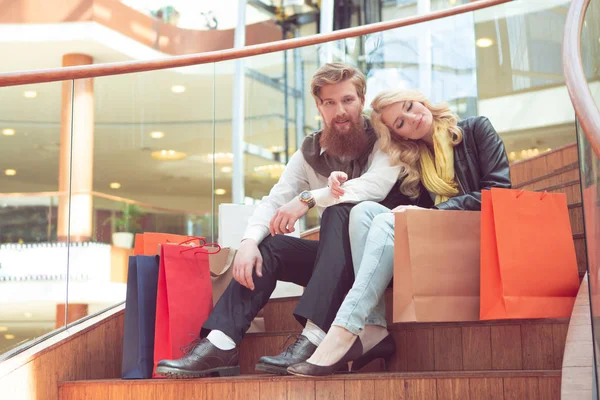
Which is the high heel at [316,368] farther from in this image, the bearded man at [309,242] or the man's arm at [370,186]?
the man's arm at [370,186]

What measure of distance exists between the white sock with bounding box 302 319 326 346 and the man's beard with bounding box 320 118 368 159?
0.62 meters

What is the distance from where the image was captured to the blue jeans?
5.74ft

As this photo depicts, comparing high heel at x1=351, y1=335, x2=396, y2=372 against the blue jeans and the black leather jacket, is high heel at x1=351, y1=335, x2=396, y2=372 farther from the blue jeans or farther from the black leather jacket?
the black leather jacket

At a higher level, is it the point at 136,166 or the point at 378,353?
the point at 136,166

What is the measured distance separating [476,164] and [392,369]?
615mm

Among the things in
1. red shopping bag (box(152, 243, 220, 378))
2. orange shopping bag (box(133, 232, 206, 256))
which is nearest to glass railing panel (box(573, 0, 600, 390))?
red shopping bag (box(152, 243, 220, 378))

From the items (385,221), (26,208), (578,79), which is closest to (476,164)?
(385,221)

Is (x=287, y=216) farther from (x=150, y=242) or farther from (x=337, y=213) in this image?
(x=150, y=242)

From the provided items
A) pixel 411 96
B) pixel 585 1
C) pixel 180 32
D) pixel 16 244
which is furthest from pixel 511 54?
pixel 180 32

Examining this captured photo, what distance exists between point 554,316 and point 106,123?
144 inches

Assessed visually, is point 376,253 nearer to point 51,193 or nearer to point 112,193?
point 51,193

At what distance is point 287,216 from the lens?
6.88 ft

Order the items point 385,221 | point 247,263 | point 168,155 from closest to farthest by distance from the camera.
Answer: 1. point 385,221
2. point 247,263
3. point 168,155

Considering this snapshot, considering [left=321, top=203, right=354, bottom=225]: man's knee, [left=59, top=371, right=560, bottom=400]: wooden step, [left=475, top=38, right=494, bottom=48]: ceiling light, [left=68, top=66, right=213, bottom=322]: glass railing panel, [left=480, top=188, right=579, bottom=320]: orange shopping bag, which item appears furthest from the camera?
[left=475, top=38, right=494, bottom=48]: ceiling light
